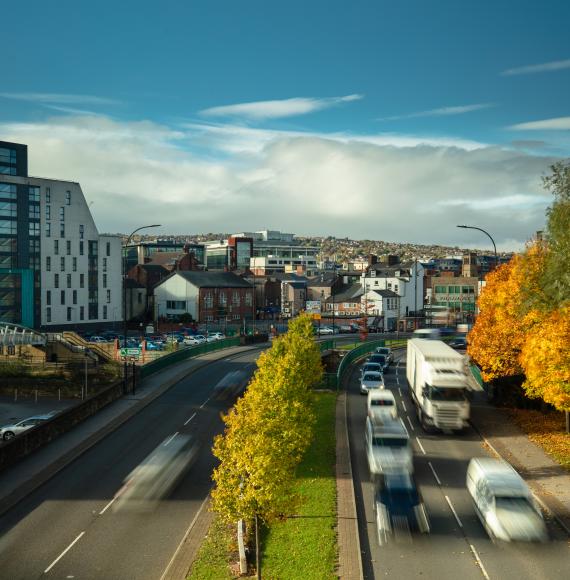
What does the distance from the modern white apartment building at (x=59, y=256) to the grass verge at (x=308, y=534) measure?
78.9 metres

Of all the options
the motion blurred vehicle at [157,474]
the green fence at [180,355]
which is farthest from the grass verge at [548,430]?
the green fence at [180,355]

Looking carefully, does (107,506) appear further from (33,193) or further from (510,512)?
(33,193)

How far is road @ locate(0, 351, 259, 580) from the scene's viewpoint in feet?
64.7

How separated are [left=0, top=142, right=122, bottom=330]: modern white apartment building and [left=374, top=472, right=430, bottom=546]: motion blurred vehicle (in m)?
84.5

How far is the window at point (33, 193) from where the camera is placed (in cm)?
10038

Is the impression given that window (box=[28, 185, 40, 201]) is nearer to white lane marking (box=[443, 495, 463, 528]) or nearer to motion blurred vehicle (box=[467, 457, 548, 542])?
white lane marking (box=[443, 495, 463, 528])

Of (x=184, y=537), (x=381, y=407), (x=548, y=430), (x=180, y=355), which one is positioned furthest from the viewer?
(x=180, y=355)

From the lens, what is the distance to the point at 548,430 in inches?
1480

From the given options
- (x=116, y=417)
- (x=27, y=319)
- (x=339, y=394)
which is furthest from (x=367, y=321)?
(x=116, y=417)

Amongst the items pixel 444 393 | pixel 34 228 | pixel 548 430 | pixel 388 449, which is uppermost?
pixel 34 228

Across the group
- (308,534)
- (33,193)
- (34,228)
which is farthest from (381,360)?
(33,193)

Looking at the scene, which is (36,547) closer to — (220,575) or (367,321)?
(220,575)

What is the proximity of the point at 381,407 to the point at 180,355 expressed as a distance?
36.0 metres

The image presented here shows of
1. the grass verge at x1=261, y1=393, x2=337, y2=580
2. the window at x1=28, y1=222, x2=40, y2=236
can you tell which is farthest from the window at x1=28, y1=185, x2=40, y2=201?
the grass verge at x1=261, y1=393, x2=337, y2=580
